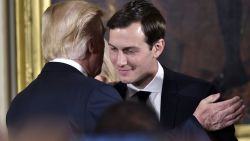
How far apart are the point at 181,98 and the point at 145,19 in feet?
1.22

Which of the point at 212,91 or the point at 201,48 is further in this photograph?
the point at 201,48

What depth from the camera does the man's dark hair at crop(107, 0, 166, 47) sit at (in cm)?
232

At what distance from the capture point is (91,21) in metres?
1.84

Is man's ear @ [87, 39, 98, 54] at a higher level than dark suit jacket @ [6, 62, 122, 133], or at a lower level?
higher

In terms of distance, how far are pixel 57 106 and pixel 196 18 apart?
170cm

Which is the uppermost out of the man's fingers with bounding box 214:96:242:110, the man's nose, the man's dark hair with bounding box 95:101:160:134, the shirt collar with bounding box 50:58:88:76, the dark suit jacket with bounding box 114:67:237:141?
the man's dark hair with bounding box 95:101:160:134

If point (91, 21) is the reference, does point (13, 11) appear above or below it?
below

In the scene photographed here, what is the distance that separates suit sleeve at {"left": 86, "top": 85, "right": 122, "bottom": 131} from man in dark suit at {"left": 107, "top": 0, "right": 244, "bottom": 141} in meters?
0.60

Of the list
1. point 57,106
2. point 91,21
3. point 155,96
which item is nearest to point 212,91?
point 155,96

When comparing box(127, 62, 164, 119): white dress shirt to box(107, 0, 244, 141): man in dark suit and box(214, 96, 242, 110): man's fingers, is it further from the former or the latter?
box(214, 96, 242, 110): man's fingers

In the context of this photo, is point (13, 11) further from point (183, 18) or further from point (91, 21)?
point (91, 21)

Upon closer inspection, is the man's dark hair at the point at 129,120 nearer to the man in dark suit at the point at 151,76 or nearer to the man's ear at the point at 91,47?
the man's ear at the point at 91,47

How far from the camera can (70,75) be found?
5.60ft

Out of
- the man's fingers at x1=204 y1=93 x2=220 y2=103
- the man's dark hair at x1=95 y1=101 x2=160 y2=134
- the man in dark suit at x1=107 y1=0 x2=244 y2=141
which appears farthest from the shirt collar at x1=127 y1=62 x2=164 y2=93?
the man's dark hair at x1=95 y1=101 x2=160 y2=134
